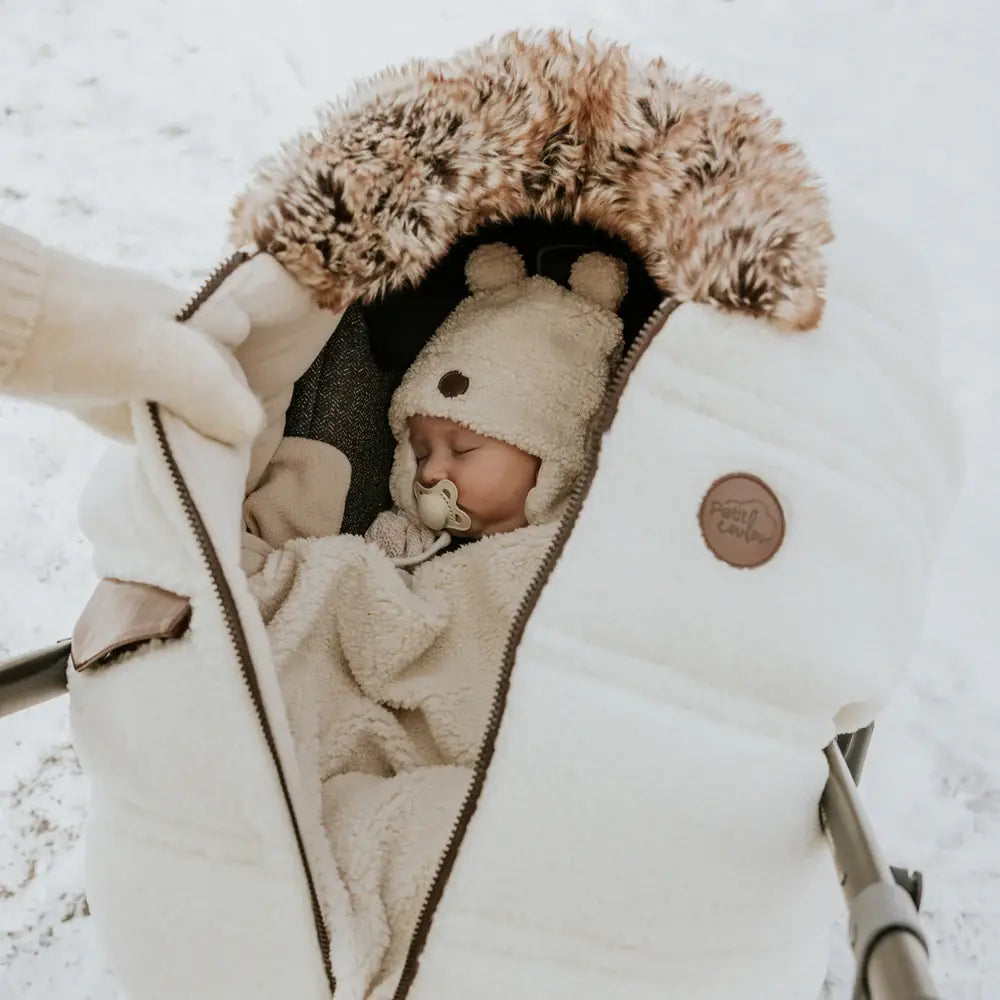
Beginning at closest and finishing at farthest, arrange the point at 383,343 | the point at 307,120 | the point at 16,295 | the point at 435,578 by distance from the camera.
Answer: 1. the point at 16,295
2. the point at 435,578
3. the point at 383,343
4. the point at 307,120

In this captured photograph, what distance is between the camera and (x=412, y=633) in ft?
2.94

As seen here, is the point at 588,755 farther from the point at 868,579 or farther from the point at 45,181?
the point at 45,181

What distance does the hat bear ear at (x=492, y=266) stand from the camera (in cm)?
104

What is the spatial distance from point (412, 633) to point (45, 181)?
1314mm

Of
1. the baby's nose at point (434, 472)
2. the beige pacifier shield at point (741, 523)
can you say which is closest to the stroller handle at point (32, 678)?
the baby's nose at point (434, 472)

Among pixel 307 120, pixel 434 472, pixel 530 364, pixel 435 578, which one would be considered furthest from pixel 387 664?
pixel 307 120

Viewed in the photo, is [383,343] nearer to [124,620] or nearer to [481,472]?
[481,472]

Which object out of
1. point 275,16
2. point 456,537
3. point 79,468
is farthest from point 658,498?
point 275,16

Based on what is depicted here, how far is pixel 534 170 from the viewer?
2.73 feet

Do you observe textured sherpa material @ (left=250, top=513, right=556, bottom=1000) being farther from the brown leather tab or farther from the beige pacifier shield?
the beige pacifier shield

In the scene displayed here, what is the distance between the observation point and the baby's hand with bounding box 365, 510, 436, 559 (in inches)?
40.9

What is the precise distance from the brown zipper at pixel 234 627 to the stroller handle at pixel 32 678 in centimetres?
21

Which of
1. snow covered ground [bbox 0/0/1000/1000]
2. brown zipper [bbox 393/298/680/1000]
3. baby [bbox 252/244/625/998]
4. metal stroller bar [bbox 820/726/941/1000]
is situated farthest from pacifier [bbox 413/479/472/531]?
snow covered ground [bbox 0/0/1000/1000]

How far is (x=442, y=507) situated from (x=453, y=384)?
0.14m
